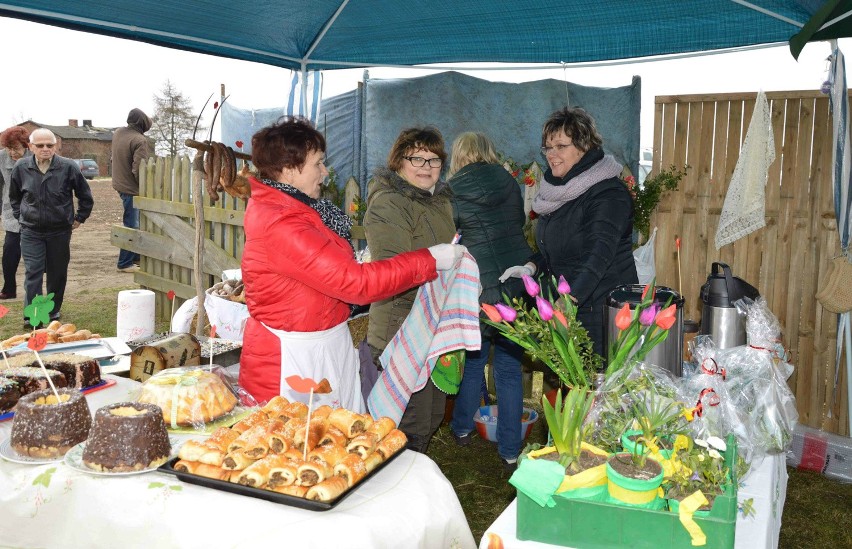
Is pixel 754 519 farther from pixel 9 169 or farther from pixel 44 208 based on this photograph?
pixel 9 169

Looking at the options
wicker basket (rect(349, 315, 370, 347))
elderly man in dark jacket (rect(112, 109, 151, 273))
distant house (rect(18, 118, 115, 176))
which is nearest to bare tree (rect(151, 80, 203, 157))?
elderly man in dark jacket (rect(112, 109, 151, 273))

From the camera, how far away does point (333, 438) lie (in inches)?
73.6

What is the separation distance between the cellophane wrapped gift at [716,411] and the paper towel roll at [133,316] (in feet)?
7.70

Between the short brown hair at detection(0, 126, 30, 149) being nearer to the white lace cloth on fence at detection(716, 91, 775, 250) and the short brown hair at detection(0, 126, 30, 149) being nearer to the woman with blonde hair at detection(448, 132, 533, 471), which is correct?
the woman with blonde hair at detection(448, 132, 533, 471)

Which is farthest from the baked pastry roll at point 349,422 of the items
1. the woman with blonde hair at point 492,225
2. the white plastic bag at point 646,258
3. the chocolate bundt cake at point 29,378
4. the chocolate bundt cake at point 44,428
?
the white plastic bag at point 646,258

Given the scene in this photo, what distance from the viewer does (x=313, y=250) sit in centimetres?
246

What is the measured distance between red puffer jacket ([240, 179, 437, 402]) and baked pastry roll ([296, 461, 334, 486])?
34.6 inches

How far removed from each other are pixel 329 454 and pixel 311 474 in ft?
0.35

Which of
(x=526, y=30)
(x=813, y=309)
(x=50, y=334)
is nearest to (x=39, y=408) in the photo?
(x=50, y=334)

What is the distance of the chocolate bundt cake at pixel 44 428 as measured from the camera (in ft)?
6.17

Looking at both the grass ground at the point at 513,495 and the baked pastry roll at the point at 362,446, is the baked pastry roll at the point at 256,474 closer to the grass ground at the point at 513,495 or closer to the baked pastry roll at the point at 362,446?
the baked pastry roll at the point at 362,446

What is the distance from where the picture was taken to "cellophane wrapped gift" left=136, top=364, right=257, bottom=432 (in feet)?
6.84

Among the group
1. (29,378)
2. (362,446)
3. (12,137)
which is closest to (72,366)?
(29,378)

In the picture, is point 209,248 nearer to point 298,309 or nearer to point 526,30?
point 526,30
